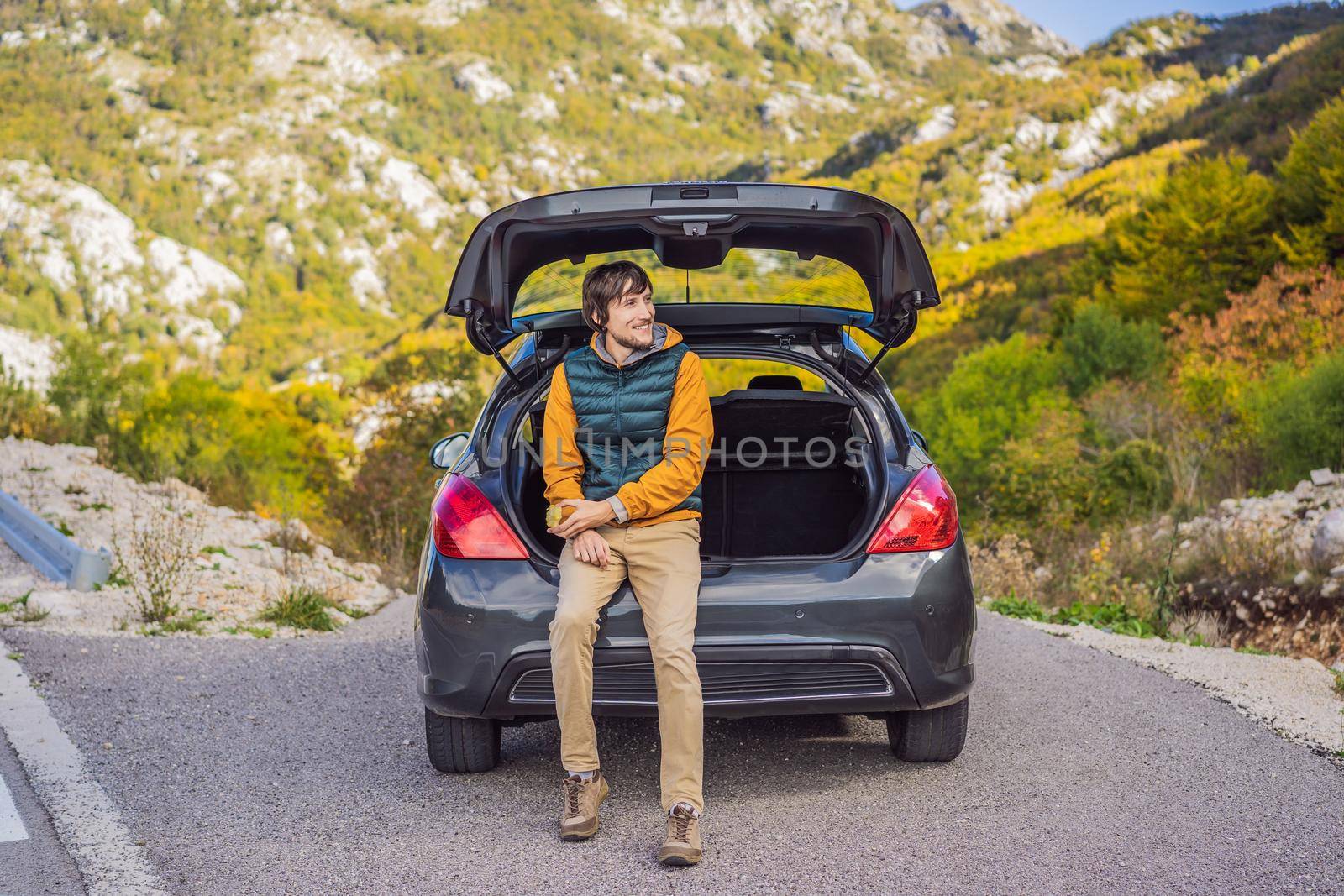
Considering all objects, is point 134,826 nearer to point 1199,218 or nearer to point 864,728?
point 864,728

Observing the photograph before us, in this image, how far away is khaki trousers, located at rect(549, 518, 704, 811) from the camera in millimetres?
3322

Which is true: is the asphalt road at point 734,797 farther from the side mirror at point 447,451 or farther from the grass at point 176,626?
the side mirror at point 447,451

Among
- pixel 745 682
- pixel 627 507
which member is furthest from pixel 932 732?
pixel 627 507

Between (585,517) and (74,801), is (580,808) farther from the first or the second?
(74,801)

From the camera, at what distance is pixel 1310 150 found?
3341 centimetres

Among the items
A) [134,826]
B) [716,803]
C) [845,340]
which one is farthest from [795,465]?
[134,826]

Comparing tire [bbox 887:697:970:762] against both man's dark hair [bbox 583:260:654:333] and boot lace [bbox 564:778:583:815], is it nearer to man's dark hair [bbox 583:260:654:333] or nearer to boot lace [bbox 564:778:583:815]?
boot lace [bbox 564:778:583:815]

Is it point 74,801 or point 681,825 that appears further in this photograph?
point 74,801

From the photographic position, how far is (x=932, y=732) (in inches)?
158

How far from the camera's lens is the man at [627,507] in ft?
11.1

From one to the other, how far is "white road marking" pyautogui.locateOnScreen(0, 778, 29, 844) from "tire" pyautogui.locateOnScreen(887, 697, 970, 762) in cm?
275

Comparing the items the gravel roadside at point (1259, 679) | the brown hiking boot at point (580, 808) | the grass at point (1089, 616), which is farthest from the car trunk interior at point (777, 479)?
the grass at point (1089, 616)

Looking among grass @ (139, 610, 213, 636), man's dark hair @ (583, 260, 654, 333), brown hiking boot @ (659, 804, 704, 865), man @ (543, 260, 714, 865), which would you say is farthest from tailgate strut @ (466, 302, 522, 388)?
grass @ (139, 610, 213, 636)

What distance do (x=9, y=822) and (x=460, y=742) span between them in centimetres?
136
